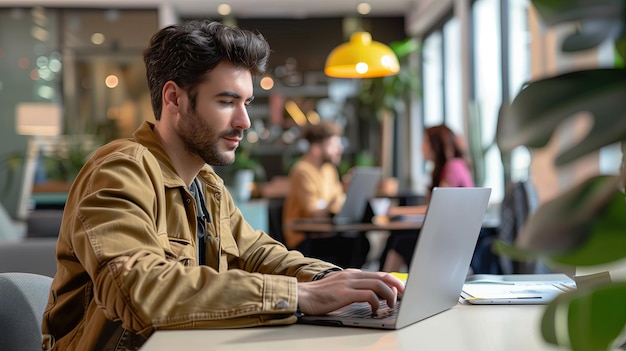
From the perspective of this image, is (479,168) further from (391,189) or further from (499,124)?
(499,124)

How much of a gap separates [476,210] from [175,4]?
10108mm

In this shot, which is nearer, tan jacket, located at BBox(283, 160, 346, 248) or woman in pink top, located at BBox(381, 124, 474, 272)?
woman in pink top, located at BBox(381, 124, 474, 272)

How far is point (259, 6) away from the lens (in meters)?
11.3

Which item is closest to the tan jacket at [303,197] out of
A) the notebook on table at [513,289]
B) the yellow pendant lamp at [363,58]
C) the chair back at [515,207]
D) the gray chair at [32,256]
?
the yellow pendant lamp at [363,58]

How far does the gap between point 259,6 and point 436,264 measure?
10.3 metres

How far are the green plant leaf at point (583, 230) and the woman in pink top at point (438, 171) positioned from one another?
4.96m

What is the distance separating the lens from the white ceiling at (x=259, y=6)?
1093cm

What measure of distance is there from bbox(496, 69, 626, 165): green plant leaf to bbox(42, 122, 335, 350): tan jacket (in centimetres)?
86

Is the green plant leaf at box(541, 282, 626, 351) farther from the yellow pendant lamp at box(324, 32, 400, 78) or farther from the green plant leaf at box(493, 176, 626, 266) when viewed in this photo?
the yellow pendant lamp at box(324, 32, 400, 78)

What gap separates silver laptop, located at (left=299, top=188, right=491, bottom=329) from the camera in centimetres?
118

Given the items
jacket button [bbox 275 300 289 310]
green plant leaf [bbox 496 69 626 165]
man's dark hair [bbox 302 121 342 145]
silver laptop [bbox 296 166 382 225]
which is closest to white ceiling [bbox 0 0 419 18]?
man's dark hair [bbox 302 121 342 145]

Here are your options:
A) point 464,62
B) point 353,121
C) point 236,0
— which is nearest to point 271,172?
point 353,121

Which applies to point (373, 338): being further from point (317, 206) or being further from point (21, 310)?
point (317, 206)

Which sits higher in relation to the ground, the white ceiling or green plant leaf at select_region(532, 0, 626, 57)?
the white ceiling
